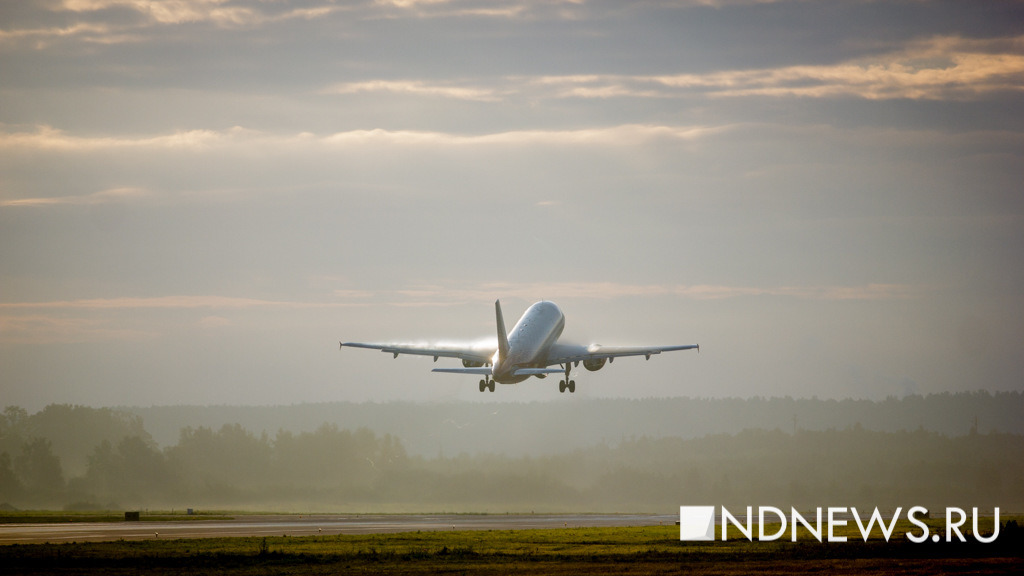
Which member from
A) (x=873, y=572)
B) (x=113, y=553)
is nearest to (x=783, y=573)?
(x=873, y=572)

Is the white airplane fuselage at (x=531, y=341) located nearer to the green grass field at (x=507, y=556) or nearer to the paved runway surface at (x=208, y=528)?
the paved runway surface at (x=208, y=528)

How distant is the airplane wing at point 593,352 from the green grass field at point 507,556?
114 feet

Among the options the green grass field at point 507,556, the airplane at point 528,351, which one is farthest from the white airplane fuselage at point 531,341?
the green grass field at point 507,556

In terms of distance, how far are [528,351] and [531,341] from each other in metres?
1.67

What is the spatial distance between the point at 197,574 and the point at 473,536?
29.2 m

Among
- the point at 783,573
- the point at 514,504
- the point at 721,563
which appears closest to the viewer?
Result: the point at 783,573

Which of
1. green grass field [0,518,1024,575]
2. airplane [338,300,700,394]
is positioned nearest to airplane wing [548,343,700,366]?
airplane [338,300,700,394]

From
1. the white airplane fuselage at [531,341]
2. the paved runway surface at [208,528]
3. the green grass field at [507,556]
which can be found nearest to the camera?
the green grass field at [507,556]

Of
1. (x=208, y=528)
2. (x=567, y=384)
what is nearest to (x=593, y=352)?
(x=567, y=384)

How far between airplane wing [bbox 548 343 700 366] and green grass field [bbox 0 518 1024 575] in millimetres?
34667

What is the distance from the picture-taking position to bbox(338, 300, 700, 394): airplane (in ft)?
359

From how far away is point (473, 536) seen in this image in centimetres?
8888

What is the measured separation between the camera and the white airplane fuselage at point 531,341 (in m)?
109

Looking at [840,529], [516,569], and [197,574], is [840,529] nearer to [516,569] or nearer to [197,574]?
[516,569]
